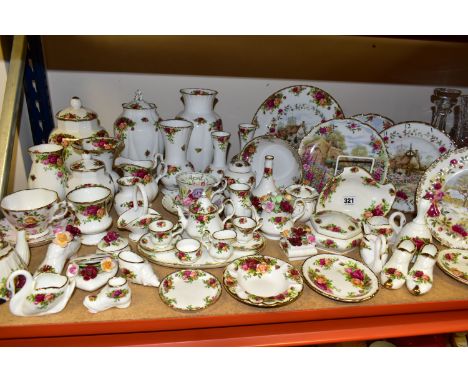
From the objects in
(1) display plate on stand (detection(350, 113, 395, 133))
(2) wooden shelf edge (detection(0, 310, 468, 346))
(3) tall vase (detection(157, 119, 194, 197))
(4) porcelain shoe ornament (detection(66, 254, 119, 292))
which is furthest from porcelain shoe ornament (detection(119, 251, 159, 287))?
(1) display plate on stand (detection(350, 113, 395, 133))

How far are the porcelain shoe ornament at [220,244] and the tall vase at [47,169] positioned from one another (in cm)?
44

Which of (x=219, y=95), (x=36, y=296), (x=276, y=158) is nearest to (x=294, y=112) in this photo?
(x=276, y=158)

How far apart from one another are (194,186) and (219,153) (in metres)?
0.17

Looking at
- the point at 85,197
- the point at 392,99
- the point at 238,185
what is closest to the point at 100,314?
the point at 85,197

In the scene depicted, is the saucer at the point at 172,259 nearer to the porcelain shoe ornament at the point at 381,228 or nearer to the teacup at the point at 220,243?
the teacup at the point at 220,243

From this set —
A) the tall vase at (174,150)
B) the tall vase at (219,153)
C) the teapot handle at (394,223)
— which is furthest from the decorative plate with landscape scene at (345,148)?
the tall vase at (174,150)

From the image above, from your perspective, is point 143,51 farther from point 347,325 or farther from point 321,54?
point 347,325

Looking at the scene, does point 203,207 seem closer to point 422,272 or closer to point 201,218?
Answer: point 201,218

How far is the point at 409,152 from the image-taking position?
4.13 feet

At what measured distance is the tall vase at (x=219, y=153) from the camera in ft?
3.92

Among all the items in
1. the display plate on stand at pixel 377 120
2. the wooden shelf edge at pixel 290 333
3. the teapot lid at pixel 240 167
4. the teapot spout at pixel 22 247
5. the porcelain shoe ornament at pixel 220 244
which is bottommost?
the wooden shelf edge at pixel 290 333

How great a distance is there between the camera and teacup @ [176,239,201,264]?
3.26 ft

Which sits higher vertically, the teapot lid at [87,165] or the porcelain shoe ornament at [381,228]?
the teapot lid at [87,165]

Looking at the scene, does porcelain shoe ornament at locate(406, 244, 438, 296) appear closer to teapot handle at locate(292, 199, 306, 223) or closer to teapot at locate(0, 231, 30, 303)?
teapot handle at locate(292, 199, 306, 223)
